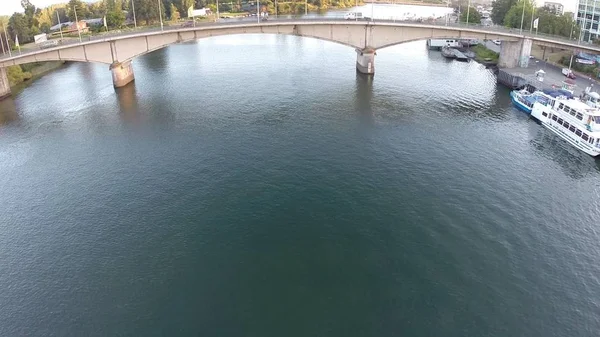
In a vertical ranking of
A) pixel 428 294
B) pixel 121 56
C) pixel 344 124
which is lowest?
pixel 428 294

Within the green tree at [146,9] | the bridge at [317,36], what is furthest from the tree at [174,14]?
the bridge at [317,36]

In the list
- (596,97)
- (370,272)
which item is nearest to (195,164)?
(370,272)

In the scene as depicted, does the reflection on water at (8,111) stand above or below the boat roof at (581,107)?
below

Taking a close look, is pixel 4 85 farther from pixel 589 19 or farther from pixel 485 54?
pixel 589 19

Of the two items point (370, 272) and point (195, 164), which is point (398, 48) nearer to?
point (195, 164)

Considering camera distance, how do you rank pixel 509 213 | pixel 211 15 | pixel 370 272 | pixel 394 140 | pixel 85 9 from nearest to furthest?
pixel 370 272, pixel 509 213, pixel 394 140, pixel 85 9, pixel 211 15

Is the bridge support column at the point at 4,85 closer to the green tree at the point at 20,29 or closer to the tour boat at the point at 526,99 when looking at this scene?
the green tree at the point at 20,29
